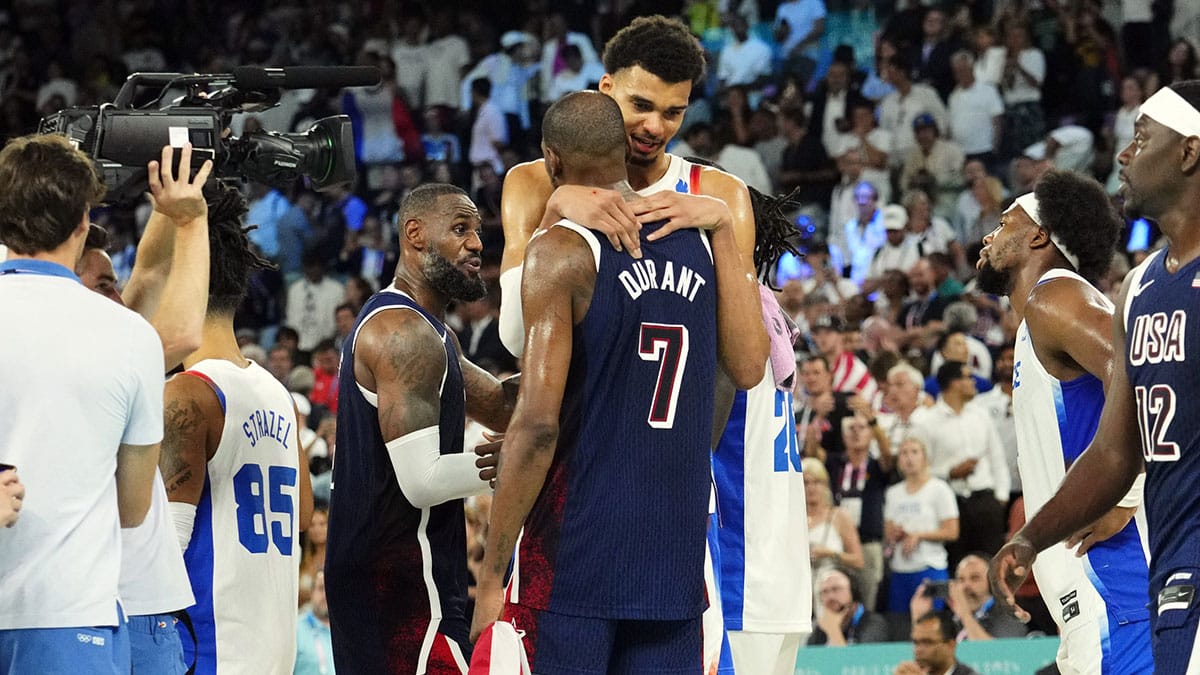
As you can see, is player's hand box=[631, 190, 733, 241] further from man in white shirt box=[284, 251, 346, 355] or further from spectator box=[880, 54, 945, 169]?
man in white shirt box=[284, 251, 346, 355]

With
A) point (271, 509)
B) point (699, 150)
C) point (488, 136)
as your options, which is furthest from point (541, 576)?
point (488, 136)

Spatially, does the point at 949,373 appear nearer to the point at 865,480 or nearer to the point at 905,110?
the point at 865,480

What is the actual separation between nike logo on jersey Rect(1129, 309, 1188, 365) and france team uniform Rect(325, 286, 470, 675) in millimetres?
2278

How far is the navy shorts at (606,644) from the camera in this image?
170 inches

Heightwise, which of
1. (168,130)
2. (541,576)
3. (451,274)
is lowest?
(541,576)

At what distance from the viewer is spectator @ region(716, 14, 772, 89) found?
18266mm

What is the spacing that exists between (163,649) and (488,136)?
14201 mm

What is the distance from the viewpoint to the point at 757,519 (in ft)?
19.5

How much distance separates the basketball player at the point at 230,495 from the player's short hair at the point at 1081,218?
2921 mm

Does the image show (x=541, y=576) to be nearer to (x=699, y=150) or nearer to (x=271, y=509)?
(x=271, y=509)

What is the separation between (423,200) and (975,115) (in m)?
11.4

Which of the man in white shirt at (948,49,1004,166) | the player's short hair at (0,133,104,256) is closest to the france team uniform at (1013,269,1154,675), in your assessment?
the player's short hair at (0,133,104,256)

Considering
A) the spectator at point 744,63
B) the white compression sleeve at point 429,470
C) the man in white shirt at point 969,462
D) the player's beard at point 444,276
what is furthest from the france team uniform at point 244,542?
the spectator at point 744,63

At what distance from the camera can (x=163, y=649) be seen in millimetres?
4586
